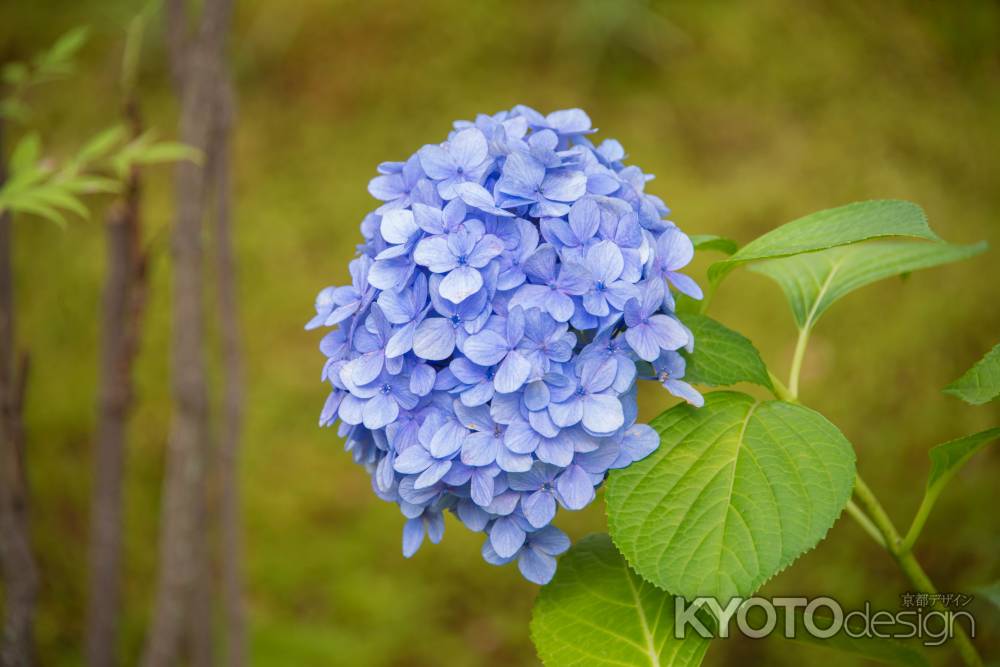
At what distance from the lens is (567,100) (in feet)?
8.43

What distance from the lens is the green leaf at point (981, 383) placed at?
0.71m

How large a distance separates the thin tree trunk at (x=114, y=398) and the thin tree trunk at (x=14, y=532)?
13 cm

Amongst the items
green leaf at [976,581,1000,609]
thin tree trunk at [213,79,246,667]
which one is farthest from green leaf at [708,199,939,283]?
thin tree trunk at [213,79,246,667]

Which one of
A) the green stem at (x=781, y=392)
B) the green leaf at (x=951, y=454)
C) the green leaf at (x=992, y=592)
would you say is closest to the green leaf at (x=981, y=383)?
the green leaf at (x=951, y=454)

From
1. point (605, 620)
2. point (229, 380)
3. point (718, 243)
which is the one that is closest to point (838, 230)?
point (718, 243)

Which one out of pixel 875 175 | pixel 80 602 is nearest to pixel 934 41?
pixel 875 175

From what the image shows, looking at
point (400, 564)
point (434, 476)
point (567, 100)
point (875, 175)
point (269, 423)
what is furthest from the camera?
point (567, 100)

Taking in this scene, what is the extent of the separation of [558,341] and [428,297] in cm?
11

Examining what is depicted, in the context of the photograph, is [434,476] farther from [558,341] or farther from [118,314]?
[118,314]

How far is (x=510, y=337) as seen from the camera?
2.20ft

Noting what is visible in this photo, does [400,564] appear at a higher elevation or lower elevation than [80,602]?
lower

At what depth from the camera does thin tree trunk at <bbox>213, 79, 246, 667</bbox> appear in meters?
1.26

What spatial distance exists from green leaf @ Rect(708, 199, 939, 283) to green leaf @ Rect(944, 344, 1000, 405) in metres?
0.12

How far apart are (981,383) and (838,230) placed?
17 centimetres
